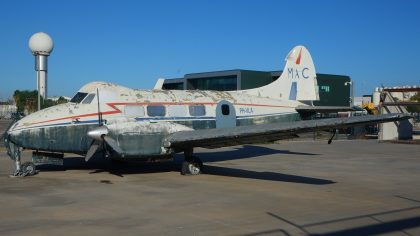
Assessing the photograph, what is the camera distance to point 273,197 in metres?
11.2

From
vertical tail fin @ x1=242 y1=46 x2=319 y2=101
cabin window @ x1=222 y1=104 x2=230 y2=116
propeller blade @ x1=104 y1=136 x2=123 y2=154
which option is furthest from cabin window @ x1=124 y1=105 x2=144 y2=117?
vertical tail fin @ x1=242 y1=46 x2=319 y2=101

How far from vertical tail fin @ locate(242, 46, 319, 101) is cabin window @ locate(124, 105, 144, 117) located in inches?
305

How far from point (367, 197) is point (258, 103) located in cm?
842

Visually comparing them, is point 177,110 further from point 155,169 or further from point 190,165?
point 155,169

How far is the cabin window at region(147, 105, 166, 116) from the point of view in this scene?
1592cm

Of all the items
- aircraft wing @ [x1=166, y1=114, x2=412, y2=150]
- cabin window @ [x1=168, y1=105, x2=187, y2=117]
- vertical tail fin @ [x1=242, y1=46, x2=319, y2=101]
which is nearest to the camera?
aircraft wing @ [x1=166, y1=114, x2=412, y2=150]

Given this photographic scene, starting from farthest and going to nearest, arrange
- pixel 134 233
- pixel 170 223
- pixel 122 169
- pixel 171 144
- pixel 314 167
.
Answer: pixel 314 167, pixel 122 169, pixel 171 144, pixel 170 223, pixel 134 233

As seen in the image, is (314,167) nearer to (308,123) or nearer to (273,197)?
(308,123)

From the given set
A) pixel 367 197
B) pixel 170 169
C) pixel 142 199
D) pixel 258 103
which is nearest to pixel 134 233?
pixel 142 199

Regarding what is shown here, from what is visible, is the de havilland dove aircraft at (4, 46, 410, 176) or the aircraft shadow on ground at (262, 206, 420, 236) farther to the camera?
the de havilland dove aircraft at (4, 46, 410, 176)

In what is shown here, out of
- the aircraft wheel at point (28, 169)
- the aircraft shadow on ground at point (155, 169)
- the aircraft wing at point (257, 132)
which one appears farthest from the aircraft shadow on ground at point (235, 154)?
the aircraft wheel at point (28, 169)

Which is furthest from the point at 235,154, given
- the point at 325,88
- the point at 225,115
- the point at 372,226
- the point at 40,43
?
the point at 325,88

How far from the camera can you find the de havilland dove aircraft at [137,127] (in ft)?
45.6

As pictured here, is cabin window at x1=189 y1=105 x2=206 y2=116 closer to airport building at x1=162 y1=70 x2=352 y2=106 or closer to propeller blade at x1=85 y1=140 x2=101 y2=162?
propeller blade at x1=85 y1=140 x2=101 y2=162
